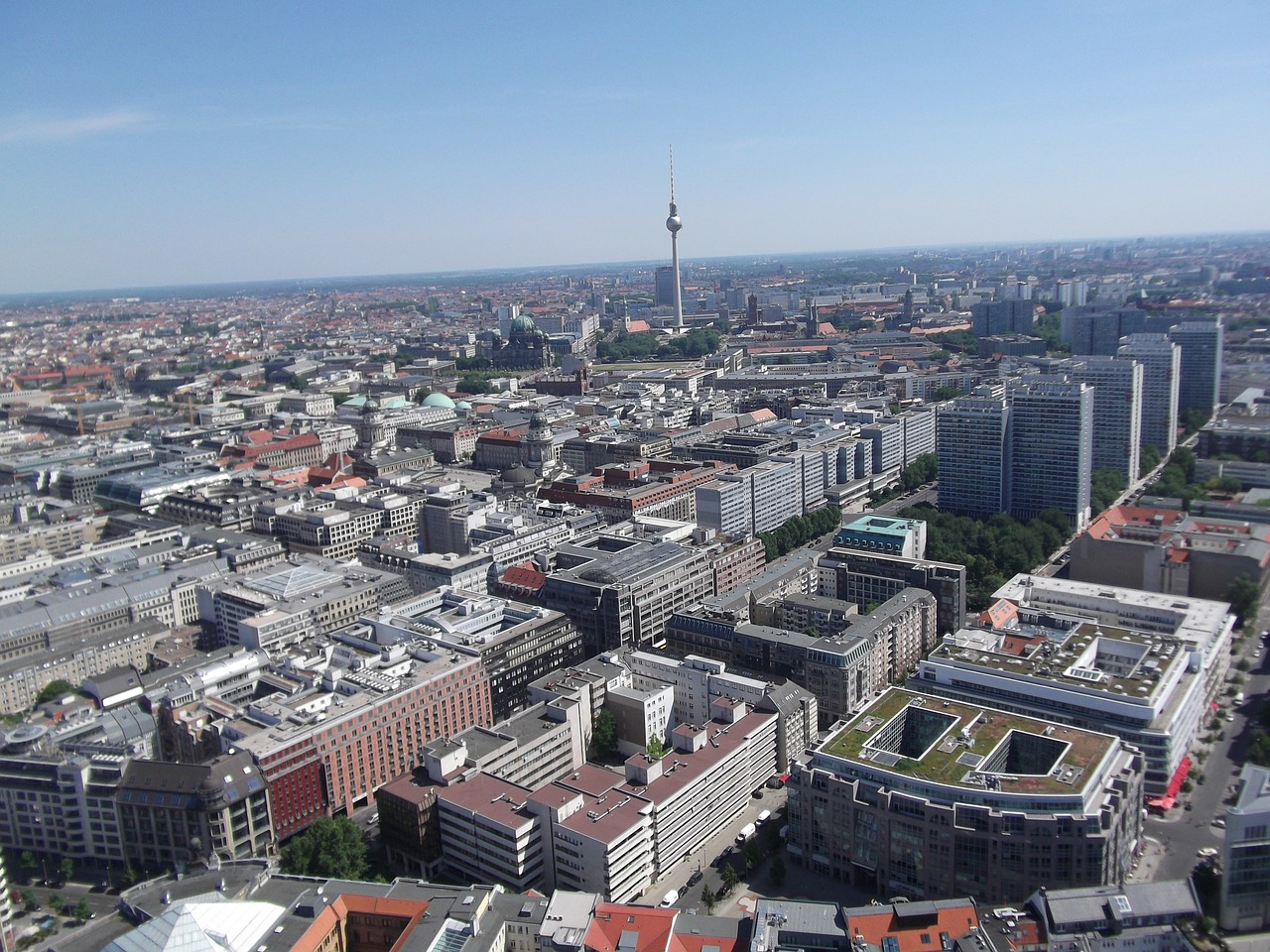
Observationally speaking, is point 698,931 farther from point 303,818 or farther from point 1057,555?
point 1057,555

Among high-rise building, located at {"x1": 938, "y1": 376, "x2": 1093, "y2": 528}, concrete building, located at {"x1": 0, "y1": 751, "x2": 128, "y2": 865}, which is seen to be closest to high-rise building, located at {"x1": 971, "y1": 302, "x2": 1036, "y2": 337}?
high-rise building, located at {"x1": 938, "y1": 376, "x2": 1093, "y2": 528}

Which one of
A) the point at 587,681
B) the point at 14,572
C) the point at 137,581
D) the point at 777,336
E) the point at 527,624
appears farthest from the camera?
the point at 777,336

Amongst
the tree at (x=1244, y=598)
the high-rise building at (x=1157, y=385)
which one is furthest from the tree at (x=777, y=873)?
the high-rise building at (x=1157, y=385)

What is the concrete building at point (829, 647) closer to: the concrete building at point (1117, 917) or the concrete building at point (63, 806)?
the concrete building at point (1117, 917)

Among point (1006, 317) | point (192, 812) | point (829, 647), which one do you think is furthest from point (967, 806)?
point (1006, 317)

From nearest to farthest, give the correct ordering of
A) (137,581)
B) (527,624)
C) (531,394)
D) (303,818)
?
(303,818)
(527,624)
(137,581)
(531,394)

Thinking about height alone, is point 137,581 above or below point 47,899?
above

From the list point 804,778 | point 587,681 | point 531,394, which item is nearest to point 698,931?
point 804,778
